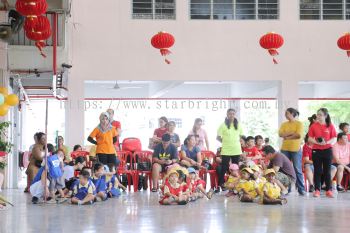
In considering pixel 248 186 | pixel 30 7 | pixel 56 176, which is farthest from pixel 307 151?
pixel 30 7

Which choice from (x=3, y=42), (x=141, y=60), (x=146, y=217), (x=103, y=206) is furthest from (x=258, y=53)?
(x=146, y=217)

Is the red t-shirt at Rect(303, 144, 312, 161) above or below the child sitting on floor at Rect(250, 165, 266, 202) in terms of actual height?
above

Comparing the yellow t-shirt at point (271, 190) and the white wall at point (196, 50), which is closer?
the yellow t-shirt at point (271, 190)

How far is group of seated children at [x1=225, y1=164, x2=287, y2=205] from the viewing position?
10016 mm

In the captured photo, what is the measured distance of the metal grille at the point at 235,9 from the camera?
15305 mm

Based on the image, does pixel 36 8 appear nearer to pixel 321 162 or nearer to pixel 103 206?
pixel 103 206

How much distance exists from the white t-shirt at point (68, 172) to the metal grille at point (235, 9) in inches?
211

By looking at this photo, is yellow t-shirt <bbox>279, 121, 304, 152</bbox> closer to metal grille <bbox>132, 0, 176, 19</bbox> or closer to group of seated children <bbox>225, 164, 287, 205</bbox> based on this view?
group of seated children <bbox>225, 164, 287, 205</bbox>

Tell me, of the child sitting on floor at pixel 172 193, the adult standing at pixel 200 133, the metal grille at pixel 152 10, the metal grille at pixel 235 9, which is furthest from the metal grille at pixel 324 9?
the child sitting on floor at pixel 172 193

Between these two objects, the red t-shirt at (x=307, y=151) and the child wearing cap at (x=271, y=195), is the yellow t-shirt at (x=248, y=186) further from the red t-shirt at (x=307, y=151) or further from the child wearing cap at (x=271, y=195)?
the red t-shirt at (x=307, y=151)

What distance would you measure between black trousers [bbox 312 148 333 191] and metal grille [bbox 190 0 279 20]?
515cm

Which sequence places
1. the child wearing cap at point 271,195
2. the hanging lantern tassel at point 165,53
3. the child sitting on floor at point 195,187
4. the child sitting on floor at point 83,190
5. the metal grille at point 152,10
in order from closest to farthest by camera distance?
1. the child wearing cap at point 271,195
2. the child sitting on floor at point 83,190
3. the child sitting on floor at point 195,187
4. the hanging lantern tassel at point 165,53
5. the metal grille at point 152,10

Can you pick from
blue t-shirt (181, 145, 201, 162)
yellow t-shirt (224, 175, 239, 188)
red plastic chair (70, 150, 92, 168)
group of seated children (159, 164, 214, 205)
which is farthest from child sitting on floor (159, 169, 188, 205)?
red plastic chair (70, 150, 92, 168)

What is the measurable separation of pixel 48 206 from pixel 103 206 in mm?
826
